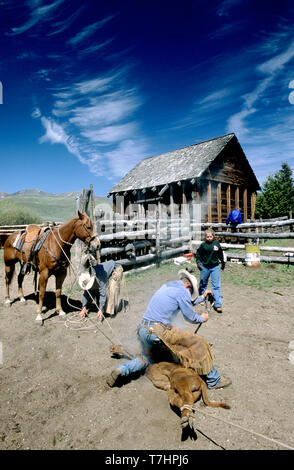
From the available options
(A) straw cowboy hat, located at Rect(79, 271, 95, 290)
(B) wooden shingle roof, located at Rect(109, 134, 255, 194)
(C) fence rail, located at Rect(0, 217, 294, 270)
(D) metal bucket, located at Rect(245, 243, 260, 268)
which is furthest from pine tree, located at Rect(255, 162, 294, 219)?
(A) straw cowboy hat, located at Rect(79, 271, 95, 290)

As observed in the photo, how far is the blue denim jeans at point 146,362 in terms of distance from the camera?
324cm

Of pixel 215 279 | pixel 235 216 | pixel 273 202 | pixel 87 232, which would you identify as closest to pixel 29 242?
pixel 87 232

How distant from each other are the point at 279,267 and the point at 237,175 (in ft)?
31.5

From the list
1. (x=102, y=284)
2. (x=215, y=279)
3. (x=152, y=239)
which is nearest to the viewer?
(x=102, y=284)

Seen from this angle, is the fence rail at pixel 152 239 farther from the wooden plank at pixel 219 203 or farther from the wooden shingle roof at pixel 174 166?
the wooden shingle roof at pixel 174 166

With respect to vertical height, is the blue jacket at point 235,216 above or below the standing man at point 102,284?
above

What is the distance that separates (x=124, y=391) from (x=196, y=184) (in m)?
12.7

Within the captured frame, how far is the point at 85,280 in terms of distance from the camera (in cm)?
552

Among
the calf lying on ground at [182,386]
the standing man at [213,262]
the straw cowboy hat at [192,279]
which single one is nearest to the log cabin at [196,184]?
the standing man at [213,262]

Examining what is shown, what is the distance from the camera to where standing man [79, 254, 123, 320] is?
5.51m

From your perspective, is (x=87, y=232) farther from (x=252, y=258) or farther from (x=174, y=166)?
(x=174, y=166)

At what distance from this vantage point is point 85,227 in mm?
5312

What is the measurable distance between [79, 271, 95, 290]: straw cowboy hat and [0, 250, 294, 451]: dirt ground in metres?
0.84
